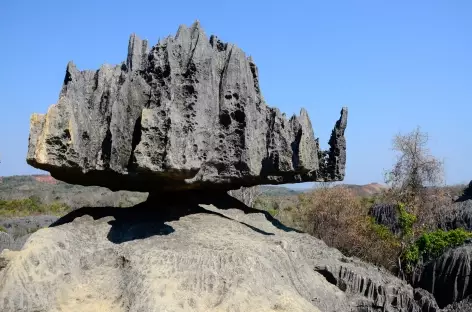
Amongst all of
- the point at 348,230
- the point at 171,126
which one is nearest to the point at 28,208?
the point at 348,230

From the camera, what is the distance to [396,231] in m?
22.9

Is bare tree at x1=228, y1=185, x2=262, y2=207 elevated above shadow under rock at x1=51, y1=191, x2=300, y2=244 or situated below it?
above

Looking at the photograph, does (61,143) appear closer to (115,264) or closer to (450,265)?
(115,264)

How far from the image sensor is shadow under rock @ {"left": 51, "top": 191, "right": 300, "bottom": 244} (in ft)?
32.3

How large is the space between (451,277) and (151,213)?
26.8 ft

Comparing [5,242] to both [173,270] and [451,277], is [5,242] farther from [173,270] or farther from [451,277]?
[451,277]

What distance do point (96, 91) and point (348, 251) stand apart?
1132cm

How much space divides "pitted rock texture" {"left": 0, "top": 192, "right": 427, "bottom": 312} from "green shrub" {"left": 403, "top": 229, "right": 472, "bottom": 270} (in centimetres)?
696

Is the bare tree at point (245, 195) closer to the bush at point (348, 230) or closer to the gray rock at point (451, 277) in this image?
the bush at point (348, 230)

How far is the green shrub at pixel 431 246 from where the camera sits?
1789 cm

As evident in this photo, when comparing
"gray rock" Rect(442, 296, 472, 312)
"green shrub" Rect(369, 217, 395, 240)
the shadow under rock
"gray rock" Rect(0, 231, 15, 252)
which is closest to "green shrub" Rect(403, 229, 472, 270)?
"green shrub" Rect(369, 217, 395, 240)

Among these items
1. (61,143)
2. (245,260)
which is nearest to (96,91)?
(61,143)

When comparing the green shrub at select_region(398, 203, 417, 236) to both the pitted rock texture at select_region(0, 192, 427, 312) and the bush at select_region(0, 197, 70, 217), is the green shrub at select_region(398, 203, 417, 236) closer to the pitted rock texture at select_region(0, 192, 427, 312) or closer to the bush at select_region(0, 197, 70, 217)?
the pitted rock texture at select_region(0, 192, 427, 312)

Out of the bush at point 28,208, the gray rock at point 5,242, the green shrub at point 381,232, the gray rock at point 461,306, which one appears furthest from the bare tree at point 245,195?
the gray rock at point 461,306
